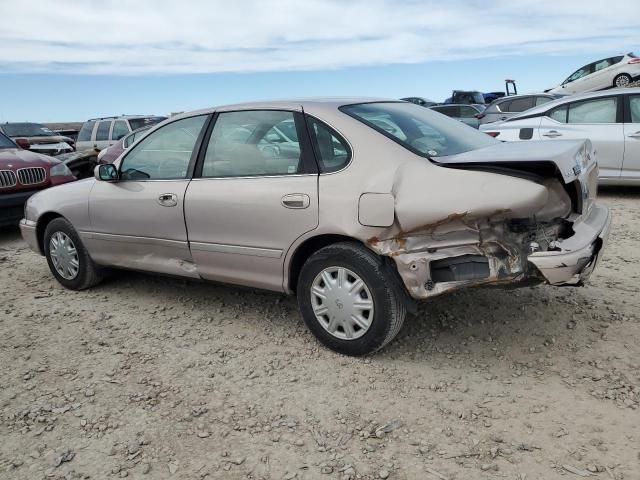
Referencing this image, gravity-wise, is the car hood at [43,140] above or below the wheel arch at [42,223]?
above

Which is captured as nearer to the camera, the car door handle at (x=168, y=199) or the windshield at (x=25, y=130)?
the car door handle at (x=168, y=199)

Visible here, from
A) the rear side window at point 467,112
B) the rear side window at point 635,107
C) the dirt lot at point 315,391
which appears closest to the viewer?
the dirt lot at point 315,391

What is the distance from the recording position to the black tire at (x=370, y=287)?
3211 millimetres

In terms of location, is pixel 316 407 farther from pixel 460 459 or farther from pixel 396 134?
pixel 396 134

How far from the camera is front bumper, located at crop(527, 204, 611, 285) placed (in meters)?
2.89

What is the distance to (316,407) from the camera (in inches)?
118

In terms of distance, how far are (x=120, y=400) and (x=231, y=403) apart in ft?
2.09

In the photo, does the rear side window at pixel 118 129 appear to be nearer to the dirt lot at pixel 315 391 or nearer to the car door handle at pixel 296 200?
the dirt lot at pixel 315 391

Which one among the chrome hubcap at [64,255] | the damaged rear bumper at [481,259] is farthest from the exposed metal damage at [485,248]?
the chrome hubcap at [64,255]

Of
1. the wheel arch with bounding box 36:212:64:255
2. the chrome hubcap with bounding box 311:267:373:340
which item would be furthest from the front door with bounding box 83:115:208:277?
the chrome hubcap with bounding box 311:267:373:340

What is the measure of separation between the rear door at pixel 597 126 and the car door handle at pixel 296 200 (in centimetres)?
585

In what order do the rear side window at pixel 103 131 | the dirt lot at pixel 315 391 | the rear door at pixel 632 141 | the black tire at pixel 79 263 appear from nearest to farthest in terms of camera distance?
the dirt lot at pixel 315 391
the black tire at pixel 79 263
the rear door at pixel 632 141
the rear side window at pixel 103 131

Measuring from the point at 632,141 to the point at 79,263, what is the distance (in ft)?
23.0

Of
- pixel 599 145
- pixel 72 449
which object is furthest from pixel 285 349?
pixel 599 145
